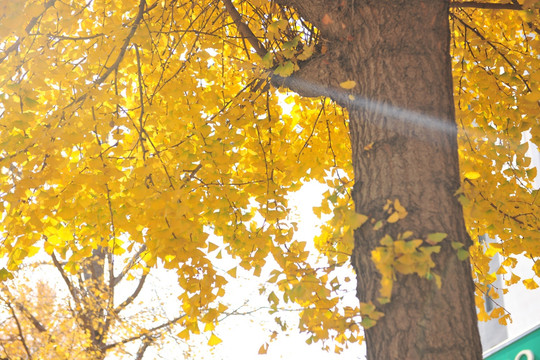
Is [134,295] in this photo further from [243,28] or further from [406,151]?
[406,151]

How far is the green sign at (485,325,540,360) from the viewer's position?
5.72 m

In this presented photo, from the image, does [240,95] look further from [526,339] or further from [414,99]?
[526,339]

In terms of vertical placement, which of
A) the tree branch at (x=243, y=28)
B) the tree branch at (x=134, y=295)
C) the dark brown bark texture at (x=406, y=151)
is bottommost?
the dark brown bark texture at (x=406, y=151)

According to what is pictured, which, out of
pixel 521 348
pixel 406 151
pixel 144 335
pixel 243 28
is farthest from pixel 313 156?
pixel 144 335

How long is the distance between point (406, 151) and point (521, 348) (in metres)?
5.25

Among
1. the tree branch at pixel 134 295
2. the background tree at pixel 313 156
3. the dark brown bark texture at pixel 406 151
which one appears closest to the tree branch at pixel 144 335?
the tree branch at pixel 134 295

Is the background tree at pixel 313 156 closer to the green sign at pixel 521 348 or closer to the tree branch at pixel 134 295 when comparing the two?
the green sign at pixel 521 348

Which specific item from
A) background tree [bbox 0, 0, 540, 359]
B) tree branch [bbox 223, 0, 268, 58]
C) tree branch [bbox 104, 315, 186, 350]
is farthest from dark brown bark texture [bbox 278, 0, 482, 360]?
tree branch [bbox 104, 315, 186, 350]

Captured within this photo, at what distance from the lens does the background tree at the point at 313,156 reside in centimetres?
183

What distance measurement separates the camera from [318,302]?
7.70ft

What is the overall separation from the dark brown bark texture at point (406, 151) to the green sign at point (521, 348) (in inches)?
186

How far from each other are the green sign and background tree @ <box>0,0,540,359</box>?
8.65 feet

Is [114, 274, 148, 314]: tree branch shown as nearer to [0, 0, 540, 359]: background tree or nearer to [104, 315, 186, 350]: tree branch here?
[104, 315, 186, 350]: tree branch

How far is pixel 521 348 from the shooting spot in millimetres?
6043
